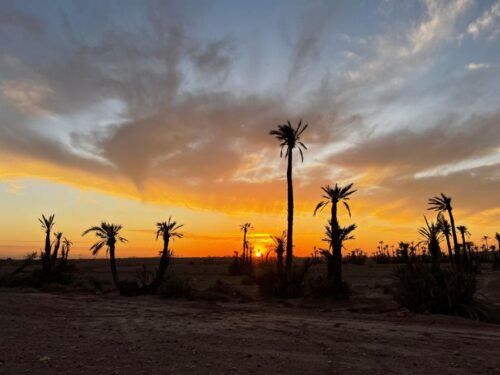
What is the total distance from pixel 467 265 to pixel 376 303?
82.8 ft

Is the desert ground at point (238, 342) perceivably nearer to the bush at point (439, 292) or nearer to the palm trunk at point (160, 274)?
the bush at point (439, 292)

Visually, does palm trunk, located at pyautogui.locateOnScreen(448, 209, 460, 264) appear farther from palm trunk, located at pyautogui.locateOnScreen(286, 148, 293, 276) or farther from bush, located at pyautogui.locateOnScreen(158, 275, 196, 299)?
bush, located at pyautogui.locateOnScreen(158, 275, 196, 299)

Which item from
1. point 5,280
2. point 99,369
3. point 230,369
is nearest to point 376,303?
point 230,369

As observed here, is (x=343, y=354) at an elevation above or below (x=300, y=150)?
below

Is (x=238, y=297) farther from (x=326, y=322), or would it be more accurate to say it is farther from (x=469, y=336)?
(x=469, y=336)

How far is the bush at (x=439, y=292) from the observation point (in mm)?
15695

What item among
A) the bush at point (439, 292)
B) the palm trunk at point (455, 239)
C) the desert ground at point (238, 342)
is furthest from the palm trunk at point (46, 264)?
the palm trunk at point (455, 239)

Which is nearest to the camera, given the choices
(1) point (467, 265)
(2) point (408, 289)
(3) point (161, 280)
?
(2) point (408, 289)

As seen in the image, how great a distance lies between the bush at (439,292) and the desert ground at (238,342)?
2.85 feet

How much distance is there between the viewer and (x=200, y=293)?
22.8 metres

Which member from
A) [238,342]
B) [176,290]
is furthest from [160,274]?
[238,342]

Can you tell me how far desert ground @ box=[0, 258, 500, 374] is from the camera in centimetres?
776

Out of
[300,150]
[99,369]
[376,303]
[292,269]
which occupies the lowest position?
[99,369]

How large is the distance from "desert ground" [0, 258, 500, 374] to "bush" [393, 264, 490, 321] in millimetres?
868
